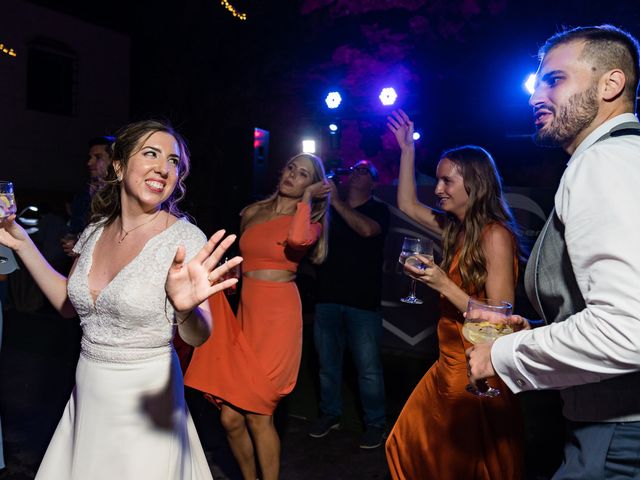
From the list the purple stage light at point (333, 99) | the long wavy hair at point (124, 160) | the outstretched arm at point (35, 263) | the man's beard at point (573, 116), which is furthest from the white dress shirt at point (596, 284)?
the purple stage light at point (333, 99)

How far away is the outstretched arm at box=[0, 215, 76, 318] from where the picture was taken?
1.95m

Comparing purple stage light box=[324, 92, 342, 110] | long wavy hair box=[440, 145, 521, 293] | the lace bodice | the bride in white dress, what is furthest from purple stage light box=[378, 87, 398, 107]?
the lace bodice

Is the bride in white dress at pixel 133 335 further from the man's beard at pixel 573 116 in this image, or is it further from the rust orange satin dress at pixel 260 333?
the man's beard at pixel 573 116

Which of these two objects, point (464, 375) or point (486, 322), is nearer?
point (486, 322)

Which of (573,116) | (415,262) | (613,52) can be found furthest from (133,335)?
(613,52)

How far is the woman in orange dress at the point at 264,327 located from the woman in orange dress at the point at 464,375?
2.44 feet

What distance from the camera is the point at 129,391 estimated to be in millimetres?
1735

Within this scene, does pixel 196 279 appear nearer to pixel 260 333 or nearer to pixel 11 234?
pixel 11 234

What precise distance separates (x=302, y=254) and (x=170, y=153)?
4.53 feet

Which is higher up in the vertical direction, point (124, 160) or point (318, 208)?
point (124, 160)

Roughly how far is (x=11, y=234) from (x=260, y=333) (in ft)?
4.61

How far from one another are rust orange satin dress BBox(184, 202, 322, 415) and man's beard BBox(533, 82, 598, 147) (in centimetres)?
178

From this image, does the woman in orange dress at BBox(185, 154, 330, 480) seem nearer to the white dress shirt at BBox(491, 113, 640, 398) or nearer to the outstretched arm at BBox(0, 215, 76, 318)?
the outstretched arm at BBox(0, 215, 76, 318)

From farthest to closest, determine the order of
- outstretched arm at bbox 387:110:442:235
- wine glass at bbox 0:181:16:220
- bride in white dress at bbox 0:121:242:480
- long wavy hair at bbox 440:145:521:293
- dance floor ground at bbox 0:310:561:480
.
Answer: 1. dance floor ground at bbox 0:310:561:480
2. outstretched arm at bbox 387:110:442:235
3. long wavy hair at bbox 440:145:521:293
4. wine glass at bbox 0:181:16:220
5. bride in white dress at bbox 0:121:242:480
